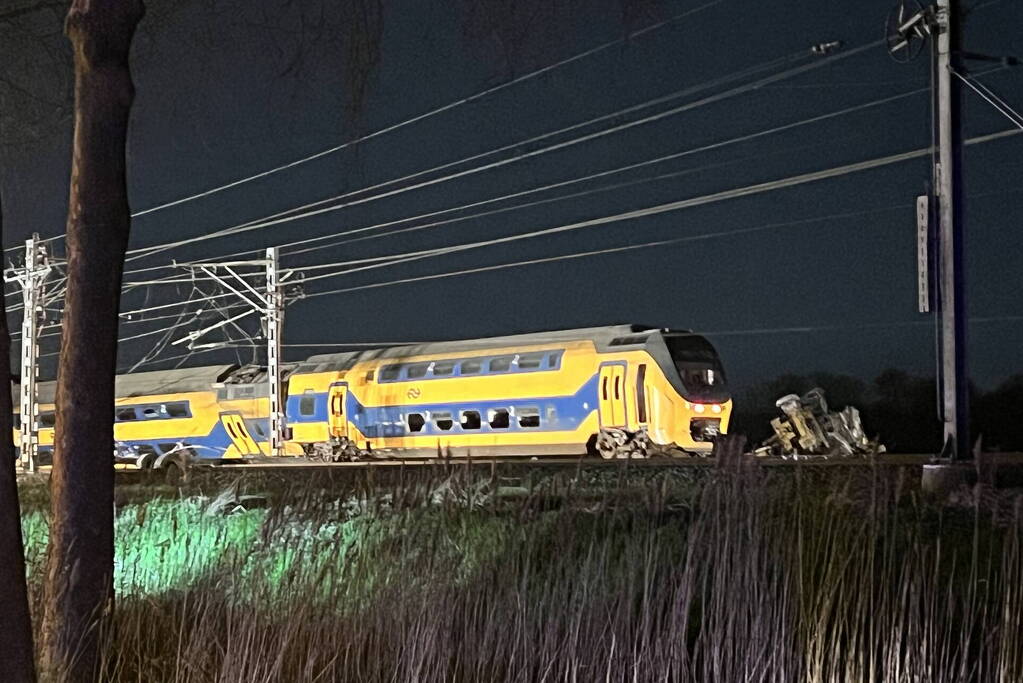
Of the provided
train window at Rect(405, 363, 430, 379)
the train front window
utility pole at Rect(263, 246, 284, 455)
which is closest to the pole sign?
the train front window

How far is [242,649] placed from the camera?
409 centimetres

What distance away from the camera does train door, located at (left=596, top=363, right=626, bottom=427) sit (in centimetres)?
1977

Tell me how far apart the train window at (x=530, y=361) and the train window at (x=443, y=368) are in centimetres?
161

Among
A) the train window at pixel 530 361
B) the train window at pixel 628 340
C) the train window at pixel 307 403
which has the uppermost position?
the train window at pixel 628 340

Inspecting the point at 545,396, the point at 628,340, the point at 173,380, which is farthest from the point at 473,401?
the point at 173,380

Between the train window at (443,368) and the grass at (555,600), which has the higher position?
the train window at (443,368)

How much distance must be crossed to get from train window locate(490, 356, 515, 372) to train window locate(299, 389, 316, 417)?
533 centimetres

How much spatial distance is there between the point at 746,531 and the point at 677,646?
19.9 inches

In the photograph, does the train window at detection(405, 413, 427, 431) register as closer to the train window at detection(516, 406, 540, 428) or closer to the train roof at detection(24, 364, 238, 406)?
the train window at detection(516, 406, 540, 428)

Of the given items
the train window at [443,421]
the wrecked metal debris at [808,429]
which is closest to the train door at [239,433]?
the train window at [443,421]

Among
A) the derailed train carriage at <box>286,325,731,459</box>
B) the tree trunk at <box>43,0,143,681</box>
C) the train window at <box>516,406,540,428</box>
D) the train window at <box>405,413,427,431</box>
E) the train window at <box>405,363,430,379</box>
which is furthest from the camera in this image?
the train window at <box>405,363,430,379</box>

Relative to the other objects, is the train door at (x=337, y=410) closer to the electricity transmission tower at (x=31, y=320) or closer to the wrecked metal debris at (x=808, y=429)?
the electricity transmission tower at (x=31, y=320)

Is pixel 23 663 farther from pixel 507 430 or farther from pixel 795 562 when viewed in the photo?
pixel 507 430

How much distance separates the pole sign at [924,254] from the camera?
11.4m
